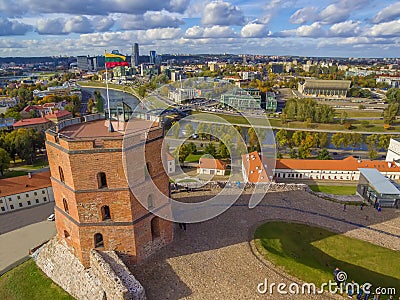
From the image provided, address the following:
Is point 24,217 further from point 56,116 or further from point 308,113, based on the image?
point 308,113

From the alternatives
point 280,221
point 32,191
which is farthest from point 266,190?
point 32,191

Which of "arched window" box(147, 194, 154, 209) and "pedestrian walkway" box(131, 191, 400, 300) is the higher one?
"arched window" box(147, 194, 154, 209)

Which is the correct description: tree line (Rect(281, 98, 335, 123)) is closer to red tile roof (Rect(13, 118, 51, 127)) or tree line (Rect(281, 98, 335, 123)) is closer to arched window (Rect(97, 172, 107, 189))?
red tile roof (Rect(13, 118, 51, 127))

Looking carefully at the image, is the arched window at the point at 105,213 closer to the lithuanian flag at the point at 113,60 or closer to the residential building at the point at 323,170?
the lithuanian flag at the point at 113,60

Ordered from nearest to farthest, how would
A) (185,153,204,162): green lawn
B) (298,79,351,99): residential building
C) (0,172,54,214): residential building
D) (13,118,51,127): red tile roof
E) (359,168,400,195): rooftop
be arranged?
(359,168,400,195): rooftop → (0,172,54,214): residential building → (185,153,204,162): green lawn → (13,118,51,127): red tile roof → (298,79,351,99): residential building

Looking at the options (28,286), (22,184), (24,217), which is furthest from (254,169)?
(22,184)

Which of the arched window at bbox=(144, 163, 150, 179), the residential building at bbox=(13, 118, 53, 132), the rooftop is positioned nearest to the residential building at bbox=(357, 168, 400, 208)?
the rooftop
